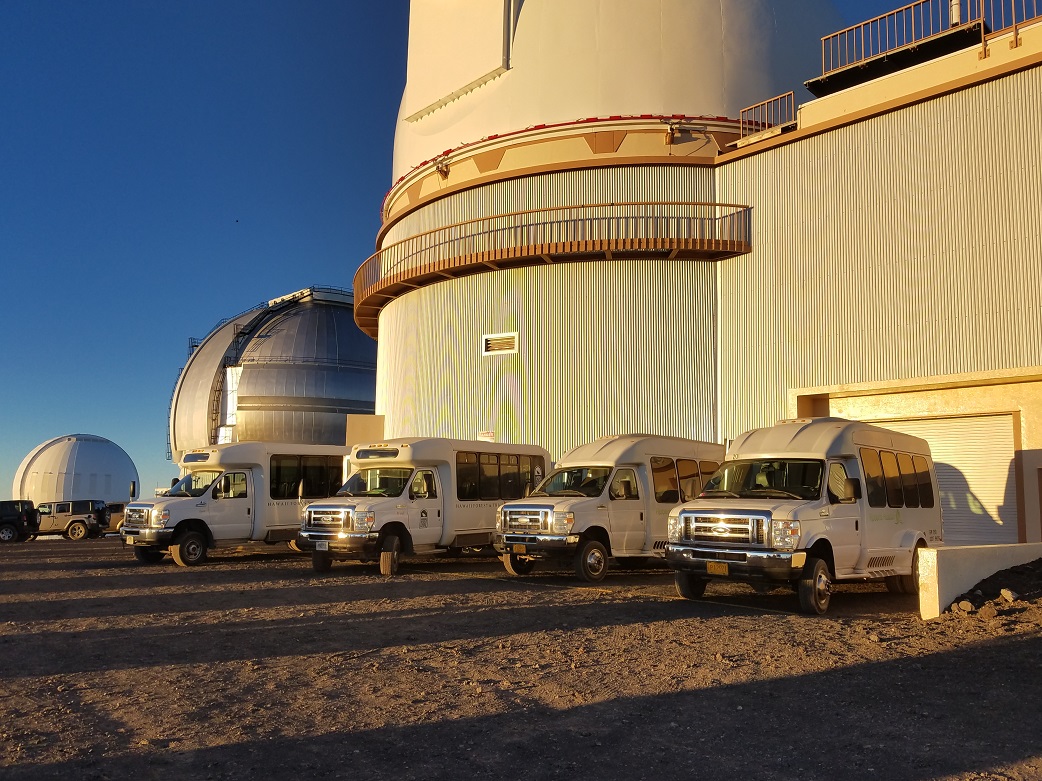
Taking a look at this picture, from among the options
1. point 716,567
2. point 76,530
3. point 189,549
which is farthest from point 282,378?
point 716,567

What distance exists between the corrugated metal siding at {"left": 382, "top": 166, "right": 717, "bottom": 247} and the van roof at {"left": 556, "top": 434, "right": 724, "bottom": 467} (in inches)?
365

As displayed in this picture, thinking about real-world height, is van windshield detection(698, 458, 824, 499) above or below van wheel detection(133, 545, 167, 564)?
above

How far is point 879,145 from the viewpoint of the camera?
69.2ft

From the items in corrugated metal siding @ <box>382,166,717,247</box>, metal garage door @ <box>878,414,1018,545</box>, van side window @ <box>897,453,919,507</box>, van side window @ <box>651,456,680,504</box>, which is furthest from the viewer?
corrugated metal siding @ <box>382,166,717,247</box>

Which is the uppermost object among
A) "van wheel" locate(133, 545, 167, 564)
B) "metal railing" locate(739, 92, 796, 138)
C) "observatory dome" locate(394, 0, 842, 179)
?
"observatory dome" locate(394, 0, 842, 179)

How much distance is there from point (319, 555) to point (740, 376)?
38.2 ft

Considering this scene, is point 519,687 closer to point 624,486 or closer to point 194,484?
point 624,486

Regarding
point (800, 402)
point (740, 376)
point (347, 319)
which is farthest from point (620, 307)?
point (347, 319)

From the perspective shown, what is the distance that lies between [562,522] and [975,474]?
10.5 m

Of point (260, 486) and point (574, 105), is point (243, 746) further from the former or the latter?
point (574, 105)

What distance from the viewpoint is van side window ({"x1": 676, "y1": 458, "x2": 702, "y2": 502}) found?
696 inches

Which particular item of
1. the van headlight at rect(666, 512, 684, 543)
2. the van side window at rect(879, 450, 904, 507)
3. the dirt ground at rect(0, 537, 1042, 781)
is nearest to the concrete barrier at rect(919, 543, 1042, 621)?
the dirt ground at rect(0, 537, 1042, 781)

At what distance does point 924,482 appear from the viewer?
604 inches

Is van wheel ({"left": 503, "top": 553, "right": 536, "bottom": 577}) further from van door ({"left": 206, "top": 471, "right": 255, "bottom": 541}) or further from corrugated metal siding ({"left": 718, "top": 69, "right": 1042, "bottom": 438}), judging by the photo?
corrugated metal siding ({"left": 718, "top": 69, "right": 1042, "bottom": 438})
